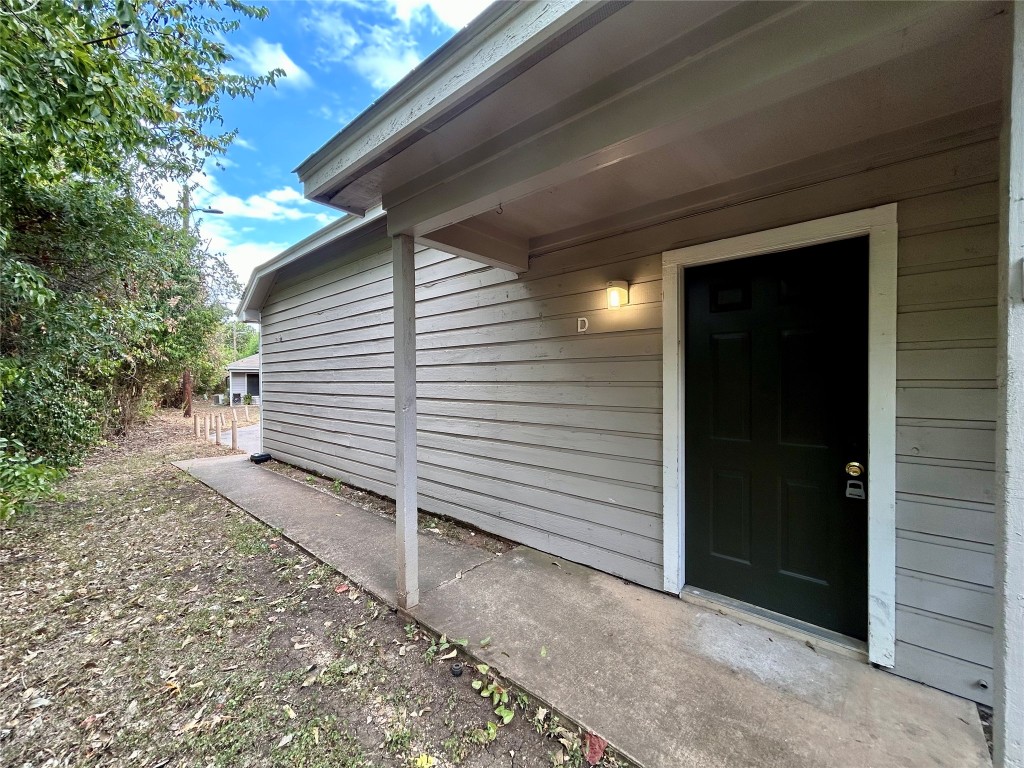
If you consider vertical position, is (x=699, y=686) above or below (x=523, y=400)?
below

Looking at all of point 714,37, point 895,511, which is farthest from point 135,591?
point 895,511

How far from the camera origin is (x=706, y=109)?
1.24 m

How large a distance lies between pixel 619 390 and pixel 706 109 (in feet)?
5.62

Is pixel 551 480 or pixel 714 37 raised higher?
pixel 714 37

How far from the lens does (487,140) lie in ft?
5.85

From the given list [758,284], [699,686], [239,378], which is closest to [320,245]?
[758,284]

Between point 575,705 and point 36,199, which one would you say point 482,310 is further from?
point 36,199

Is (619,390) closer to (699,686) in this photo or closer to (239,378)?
(699,686)

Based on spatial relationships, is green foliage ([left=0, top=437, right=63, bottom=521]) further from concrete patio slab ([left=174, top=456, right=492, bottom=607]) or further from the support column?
the support column

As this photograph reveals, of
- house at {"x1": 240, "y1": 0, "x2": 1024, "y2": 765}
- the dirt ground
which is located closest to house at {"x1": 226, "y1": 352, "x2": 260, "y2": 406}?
the dirt ground

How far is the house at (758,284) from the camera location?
1.16 meters

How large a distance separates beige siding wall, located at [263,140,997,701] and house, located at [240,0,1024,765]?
0.04ft

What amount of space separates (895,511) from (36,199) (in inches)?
307

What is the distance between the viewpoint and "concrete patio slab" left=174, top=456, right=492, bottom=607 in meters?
2.90
